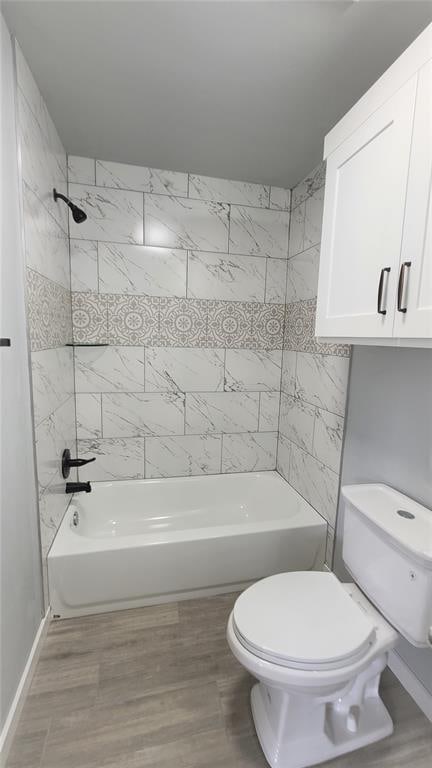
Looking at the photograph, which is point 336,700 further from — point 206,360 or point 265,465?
point 206,360

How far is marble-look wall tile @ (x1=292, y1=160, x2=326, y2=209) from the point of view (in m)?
1.91

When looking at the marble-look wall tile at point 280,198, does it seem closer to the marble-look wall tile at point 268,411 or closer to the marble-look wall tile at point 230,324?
the marble-look wall tile at point 230,324

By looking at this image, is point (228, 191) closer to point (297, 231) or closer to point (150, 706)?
point (297, 231)

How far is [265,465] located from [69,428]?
1.43 meters

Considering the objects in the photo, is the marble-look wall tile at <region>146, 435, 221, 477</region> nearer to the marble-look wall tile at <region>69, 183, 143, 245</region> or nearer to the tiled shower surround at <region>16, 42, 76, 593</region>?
the tiled shower surround at <region>16, 42, 76, 593</region>

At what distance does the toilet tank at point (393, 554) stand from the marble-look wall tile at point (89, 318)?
169cm

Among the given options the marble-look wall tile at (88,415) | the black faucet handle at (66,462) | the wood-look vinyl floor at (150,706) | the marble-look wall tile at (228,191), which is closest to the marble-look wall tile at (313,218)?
the marble-look wall tile at (228,191)

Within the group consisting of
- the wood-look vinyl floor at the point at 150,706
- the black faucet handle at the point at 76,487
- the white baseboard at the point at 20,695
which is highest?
the black faucet handle at the point at 76,487

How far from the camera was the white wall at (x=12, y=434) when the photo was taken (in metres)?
1.11

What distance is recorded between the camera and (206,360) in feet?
7.66

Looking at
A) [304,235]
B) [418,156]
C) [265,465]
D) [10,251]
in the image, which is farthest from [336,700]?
[304,235]

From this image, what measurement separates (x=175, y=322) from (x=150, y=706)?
1.91m

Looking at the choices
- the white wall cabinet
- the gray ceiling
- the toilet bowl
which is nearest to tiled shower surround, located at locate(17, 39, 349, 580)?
the gray ceiling

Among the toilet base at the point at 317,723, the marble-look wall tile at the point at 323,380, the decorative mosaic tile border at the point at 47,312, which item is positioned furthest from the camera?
the marble-look wall tile at the point at 323,380
